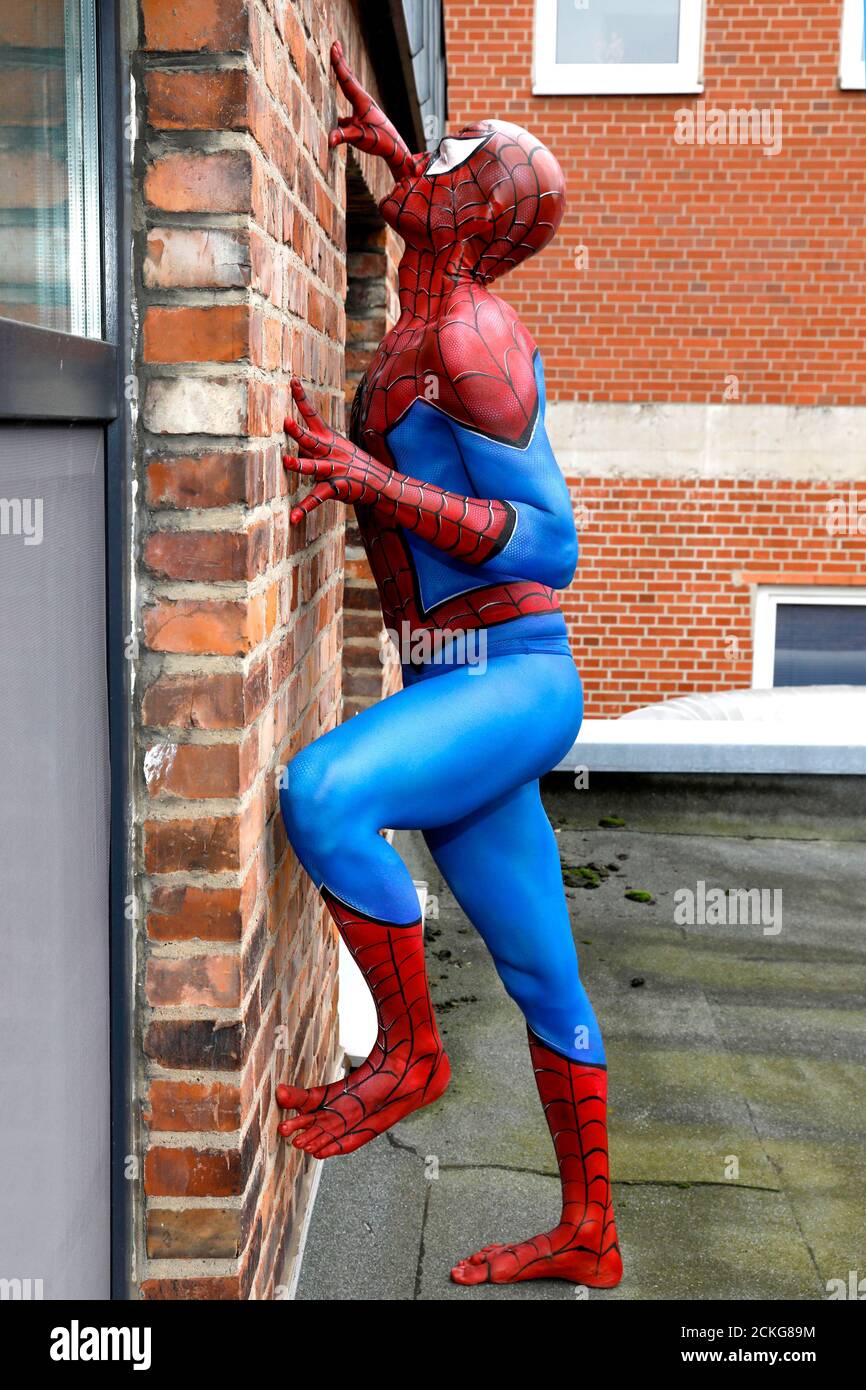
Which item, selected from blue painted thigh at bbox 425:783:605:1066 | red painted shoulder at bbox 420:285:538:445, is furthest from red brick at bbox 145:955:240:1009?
red painted shoulder at bbox 420:285:538:445

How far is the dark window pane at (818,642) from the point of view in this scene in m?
9.23

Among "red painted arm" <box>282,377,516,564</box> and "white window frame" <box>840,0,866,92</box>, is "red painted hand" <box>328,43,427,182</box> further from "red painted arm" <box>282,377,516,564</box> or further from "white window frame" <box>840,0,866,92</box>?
"white window frame" <box>840,0,866,92</box>

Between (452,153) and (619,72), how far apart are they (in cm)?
684

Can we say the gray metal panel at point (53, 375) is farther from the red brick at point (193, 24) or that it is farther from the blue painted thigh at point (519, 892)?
the blue painted thigh at point (519, 892)

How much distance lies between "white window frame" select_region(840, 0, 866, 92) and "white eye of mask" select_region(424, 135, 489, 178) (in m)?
7.08

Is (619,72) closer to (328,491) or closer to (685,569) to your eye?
(685,569)

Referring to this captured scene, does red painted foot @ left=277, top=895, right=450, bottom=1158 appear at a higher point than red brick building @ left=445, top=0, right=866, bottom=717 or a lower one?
lower

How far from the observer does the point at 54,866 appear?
5.31 ft

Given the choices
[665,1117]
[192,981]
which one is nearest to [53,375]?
[192,981]

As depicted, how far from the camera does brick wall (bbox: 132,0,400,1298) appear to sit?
1.82m

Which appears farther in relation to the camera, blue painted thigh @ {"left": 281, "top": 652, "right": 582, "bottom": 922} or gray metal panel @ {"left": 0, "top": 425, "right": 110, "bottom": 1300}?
blue painted thigh @ {"left": 281, "top": 652, "right": 582, "bottom": 922}

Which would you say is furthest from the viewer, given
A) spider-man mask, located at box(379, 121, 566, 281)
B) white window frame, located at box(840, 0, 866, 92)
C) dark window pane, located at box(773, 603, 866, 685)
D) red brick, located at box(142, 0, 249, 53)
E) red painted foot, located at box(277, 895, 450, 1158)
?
dark window pane, located at box(773, 603, 866, 685)

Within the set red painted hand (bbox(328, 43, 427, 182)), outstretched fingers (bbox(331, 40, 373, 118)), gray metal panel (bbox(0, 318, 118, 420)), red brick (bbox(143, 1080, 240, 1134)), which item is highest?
outstretched fingers (bbox(331, 40, 373, 118))

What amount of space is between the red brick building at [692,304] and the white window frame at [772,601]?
1.2 inches
